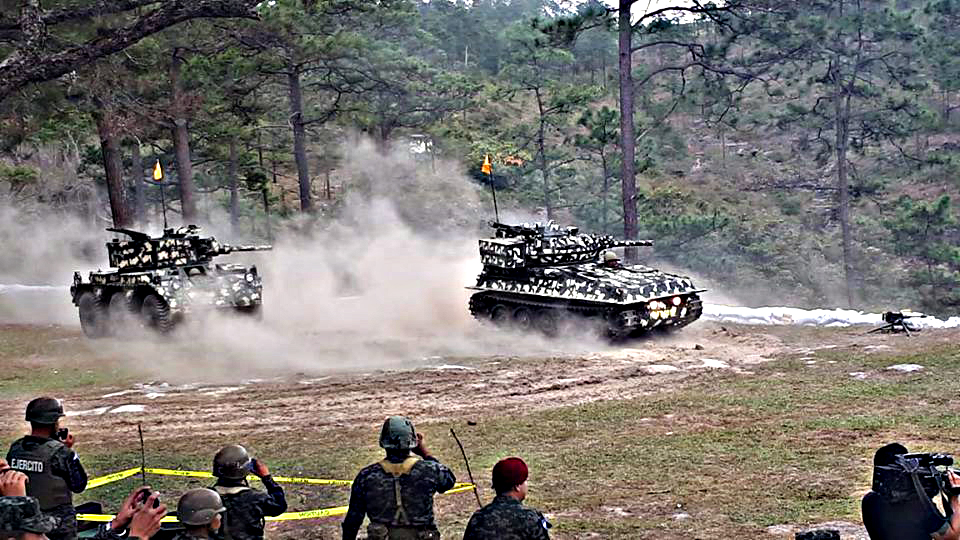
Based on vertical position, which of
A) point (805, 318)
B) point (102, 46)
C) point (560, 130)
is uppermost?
point (560, 130)

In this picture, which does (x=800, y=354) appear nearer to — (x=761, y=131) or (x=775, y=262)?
(x=775, y=262)

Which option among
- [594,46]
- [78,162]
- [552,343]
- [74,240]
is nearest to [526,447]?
[552,343]

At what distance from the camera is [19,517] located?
16.8 feet

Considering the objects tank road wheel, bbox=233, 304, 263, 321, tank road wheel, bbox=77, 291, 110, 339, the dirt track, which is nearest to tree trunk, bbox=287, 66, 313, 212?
tank road wheel, bbox=77, 291, 110, 339

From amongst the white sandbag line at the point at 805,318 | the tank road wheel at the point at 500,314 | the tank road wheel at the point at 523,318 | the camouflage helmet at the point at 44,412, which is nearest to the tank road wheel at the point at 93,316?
the tank road wheel at the point at 500,314

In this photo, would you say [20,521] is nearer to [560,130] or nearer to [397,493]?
[397,493]

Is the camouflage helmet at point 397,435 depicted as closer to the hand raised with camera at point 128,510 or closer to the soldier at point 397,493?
the soldier at point 397,493

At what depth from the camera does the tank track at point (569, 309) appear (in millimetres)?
20781

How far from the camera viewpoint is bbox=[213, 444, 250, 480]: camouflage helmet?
645 cm

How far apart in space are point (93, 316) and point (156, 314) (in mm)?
3022

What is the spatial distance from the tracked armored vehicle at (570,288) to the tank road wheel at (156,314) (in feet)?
21.0

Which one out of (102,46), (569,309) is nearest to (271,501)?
(102,46)

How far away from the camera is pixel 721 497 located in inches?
402

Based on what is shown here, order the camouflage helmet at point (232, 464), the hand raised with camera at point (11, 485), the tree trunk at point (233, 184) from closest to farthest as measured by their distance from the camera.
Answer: the hand raised with camera at point (11, 485) < the camouflage helmet at point (232, 464) < the tree trunk at point (233, 184)
